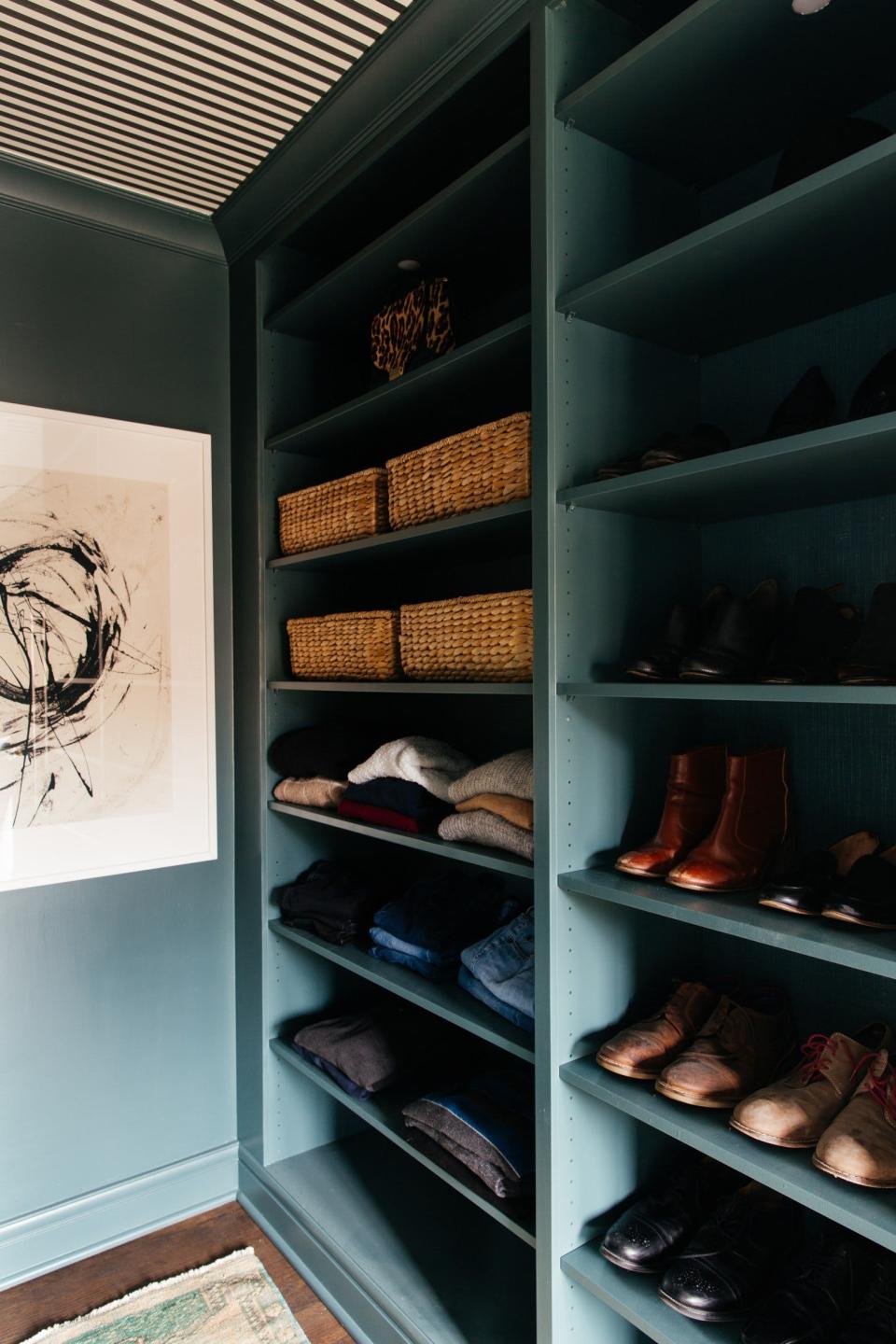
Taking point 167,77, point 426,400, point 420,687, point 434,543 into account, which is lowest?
point 420,687

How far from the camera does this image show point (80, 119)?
6.23ft

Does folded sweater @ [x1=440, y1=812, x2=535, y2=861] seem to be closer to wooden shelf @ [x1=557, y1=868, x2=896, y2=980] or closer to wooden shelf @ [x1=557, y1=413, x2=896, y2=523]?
wooden shelf @ [x1=557, y1=868, x2=896, y2=980]

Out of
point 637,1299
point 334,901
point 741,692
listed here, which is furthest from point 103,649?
point 637,1299

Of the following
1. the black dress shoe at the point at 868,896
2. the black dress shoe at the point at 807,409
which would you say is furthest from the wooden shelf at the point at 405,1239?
the black dress shoe at the point at 807,409

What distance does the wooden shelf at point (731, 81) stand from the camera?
3.84 ft

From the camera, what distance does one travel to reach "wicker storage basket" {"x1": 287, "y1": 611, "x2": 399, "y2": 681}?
1937 mm

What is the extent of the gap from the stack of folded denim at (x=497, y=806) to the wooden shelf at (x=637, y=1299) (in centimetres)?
63

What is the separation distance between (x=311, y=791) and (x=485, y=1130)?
0.87 metres

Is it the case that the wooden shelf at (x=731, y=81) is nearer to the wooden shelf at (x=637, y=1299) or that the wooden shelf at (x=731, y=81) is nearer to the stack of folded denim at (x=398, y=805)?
the stack of folded denim at (x=398, y=805)

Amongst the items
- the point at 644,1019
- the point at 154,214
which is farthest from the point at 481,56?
the point at 644,1019

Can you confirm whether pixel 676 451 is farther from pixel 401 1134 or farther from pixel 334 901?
pixel 401 1134

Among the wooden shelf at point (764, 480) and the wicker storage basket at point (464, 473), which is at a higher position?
the wicker storage basket at point (464, 473)

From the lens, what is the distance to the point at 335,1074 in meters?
2.06

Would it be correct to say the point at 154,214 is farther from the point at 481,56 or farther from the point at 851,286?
the point at 851,286
